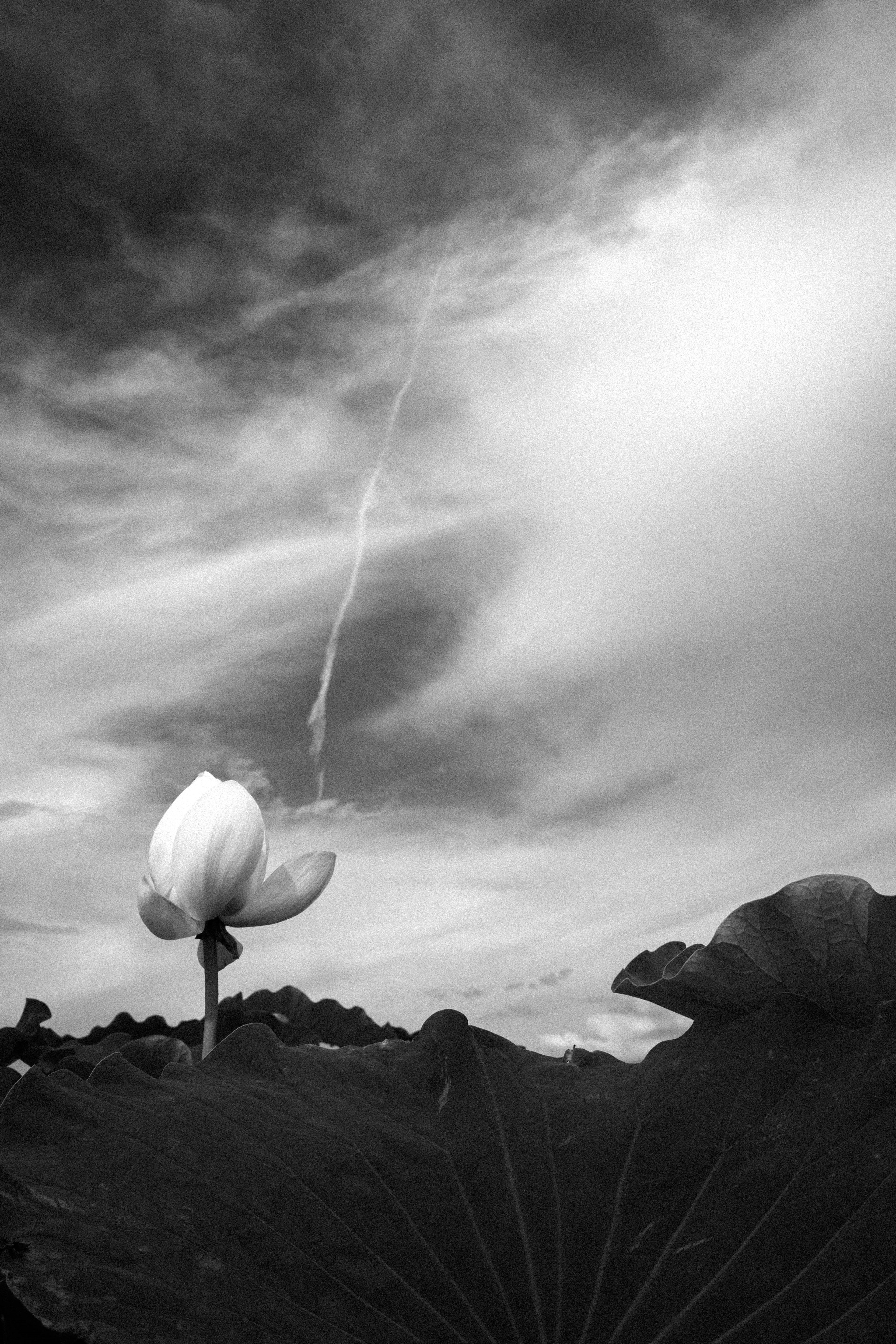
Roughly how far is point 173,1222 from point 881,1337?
24.3 inches

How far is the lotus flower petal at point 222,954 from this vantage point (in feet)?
8.31

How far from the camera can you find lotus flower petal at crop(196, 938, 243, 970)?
99.7 inches

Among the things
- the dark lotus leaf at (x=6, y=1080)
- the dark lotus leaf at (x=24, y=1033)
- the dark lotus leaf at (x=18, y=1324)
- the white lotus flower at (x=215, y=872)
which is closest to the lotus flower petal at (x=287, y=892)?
the white lotus flower at (x=215, y=872)

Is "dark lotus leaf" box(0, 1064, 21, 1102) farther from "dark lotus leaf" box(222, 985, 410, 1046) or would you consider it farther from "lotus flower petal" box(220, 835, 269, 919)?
"dark lotus leaf" box(222, 985, 410, 1046)

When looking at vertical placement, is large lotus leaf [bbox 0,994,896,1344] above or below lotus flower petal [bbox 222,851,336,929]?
below

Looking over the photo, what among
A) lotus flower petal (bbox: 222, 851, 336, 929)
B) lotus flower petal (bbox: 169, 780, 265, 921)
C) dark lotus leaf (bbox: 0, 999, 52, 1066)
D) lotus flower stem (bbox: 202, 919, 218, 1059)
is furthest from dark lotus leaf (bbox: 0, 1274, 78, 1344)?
dark lotus leaf (bbox: 0, 999, 52, 1066)

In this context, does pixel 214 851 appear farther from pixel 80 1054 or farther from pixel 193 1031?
pixel 193 1031

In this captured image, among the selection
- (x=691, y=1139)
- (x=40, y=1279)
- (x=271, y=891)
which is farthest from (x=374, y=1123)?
(x=271, y=891)

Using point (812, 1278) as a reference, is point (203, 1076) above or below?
above

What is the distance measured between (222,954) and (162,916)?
19 centimetres

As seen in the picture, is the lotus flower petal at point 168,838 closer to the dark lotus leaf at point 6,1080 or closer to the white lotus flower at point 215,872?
the white lotus flower at point 215,872

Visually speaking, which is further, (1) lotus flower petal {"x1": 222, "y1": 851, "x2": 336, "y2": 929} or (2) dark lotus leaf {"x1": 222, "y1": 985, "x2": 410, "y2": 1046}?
(2) dark lotus leaf {"x1": 222, "y1": 985, "x2": 410, "y2": 1046}

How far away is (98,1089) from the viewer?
1.22m

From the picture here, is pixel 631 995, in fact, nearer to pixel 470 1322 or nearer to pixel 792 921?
pixel 792 921
